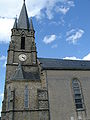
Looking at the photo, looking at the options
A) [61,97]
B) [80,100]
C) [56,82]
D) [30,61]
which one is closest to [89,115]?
[80,100]

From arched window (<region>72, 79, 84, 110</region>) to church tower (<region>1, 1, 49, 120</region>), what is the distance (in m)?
4.52

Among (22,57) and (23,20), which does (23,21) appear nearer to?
(23,20)

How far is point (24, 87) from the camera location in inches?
863

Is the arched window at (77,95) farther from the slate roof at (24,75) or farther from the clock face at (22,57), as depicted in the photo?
the clock face at (22,57)

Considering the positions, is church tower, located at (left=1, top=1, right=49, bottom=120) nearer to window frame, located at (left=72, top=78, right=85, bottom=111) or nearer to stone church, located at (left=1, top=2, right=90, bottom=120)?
stone church, located at (left=1, top=2, right=90, bottom=120)

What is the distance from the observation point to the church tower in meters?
20.3

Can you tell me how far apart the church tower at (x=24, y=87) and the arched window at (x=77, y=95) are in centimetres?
452

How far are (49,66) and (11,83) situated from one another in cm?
623

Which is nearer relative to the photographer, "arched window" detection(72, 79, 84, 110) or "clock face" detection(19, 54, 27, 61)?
"arched window" detection(72, 79, 84, 110)

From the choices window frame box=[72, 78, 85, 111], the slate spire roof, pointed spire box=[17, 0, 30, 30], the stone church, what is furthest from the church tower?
window frame box=[72, 78, 85, 111]

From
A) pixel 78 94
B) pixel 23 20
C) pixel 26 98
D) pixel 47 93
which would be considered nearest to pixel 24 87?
pixel 26 98

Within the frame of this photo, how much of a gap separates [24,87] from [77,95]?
778cm

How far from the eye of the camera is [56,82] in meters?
22.5

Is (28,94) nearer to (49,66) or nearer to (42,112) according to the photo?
(42,112)
